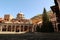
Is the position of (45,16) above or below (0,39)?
above

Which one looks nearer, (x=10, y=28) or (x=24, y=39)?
(x=24, y=39)

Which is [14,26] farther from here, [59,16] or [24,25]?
[59,16]

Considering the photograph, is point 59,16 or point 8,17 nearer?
point 59,16

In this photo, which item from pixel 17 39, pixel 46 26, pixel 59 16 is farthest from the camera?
pixel 46 26

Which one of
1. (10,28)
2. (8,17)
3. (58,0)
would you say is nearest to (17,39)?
(58,0)

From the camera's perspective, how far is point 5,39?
777 cm

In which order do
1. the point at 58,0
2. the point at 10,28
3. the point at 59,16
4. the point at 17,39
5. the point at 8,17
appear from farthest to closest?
the point at 8,17 → the point at 10,28 → the point at 58,0 → the point at 59,16 → the point at 17,39

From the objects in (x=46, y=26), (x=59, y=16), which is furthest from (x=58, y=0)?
(x=46, y=26)

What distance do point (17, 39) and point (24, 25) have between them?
46.5 m

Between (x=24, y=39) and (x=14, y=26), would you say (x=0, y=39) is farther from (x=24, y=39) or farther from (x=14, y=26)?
(x=14, y=26)

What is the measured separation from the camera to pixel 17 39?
756 cm

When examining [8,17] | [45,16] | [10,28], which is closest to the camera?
[45,16]

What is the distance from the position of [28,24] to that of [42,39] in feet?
152

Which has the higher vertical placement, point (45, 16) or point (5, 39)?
point (45, 16)
